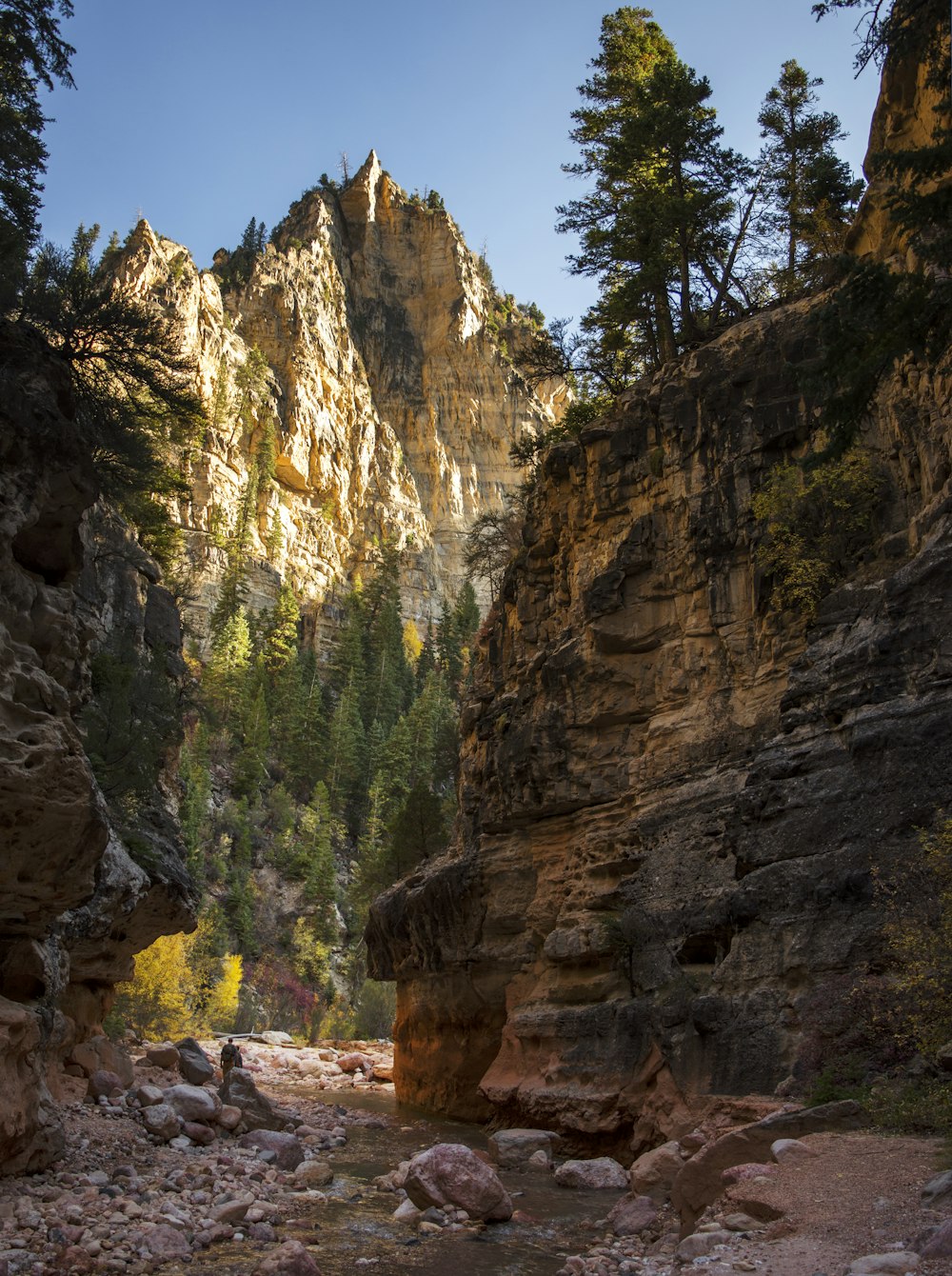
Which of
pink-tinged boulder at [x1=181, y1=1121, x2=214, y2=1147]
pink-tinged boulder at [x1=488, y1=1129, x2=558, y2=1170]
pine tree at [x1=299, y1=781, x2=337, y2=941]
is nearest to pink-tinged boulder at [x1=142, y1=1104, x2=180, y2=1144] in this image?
pink-tinged boulder at [x1=181, y1=1121, x2=214, y2=1147]

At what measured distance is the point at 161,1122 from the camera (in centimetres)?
1723

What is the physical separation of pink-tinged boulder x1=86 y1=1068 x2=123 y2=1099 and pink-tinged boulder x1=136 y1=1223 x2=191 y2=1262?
714 centimetres

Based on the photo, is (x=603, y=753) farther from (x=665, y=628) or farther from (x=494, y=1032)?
(x=494, y=1032)

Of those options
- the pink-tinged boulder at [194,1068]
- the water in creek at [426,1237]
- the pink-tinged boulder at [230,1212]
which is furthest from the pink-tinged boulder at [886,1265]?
the pink-tinged boulder at [194,1068]

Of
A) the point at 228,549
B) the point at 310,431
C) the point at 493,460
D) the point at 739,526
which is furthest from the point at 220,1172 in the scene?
the point at 493,460

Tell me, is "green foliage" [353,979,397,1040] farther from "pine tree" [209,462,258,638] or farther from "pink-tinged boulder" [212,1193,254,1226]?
"pink-tinged boulder" [212,1193,254,1226]

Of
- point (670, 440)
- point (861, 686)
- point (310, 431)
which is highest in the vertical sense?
point (310, 431)

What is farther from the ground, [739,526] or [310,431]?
[310,431]

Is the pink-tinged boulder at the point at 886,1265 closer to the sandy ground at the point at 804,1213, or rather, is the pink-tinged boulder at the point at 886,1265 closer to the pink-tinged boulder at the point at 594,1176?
the sandy ground at the point at 804,1213

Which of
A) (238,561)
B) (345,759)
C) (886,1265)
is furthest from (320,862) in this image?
(886,1265)

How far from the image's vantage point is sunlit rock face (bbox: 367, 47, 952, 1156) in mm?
15703

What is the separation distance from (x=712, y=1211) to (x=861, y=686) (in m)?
8.82

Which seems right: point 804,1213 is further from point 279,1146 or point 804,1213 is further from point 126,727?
point 126,727

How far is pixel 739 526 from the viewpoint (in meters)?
22.8
